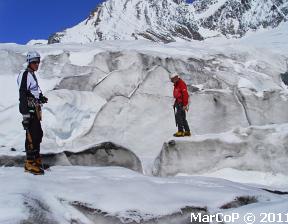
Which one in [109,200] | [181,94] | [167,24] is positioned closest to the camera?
[109,200]

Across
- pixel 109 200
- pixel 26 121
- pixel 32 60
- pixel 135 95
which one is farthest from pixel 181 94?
pixel 109 200

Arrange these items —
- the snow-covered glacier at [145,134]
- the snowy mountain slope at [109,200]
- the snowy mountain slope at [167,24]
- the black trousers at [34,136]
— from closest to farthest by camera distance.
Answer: the snowy mountain slope at [109,200] → the snow-covered glacier at [145,134] → the black trousers at [34,136] → the snowy mountain slope at [167,24]

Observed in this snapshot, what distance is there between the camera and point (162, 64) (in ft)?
58.0

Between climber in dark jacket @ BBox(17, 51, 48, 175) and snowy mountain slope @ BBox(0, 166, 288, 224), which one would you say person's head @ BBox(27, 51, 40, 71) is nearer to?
climber in dark jacket @ BBox(17, 51, 48, 175)

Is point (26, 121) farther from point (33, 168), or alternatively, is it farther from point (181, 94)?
point (181, 94)

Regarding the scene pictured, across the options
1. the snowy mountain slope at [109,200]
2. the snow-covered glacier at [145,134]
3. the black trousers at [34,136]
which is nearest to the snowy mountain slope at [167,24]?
the snow-covered glacier at [145,134]

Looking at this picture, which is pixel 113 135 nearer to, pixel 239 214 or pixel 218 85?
pixel 218 85

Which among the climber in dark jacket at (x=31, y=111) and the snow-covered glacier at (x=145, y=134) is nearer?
the snow-covered glacier at (x=145, y=134)

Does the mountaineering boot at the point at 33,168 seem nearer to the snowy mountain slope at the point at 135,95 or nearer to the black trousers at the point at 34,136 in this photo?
the black trousers at the point at 34,136

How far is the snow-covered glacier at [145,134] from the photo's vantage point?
20.2 feet

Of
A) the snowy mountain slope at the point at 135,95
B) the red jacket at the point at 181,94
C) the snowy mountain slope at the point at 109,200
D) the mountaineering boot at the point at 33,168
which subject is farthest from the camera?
the snowy mountain slope at the point at 135,95

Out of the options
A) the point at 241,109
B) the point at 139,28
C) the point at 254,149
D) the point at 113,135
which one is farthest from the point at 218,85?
the point at 139,28

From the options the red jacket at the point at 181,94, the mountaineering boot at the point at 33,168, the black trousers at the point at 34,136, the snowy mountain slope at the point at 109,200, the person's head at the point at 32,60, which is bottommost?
the snowy mountain slope at the point at 109,200

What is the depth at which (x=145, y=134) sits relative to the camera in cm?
1552
